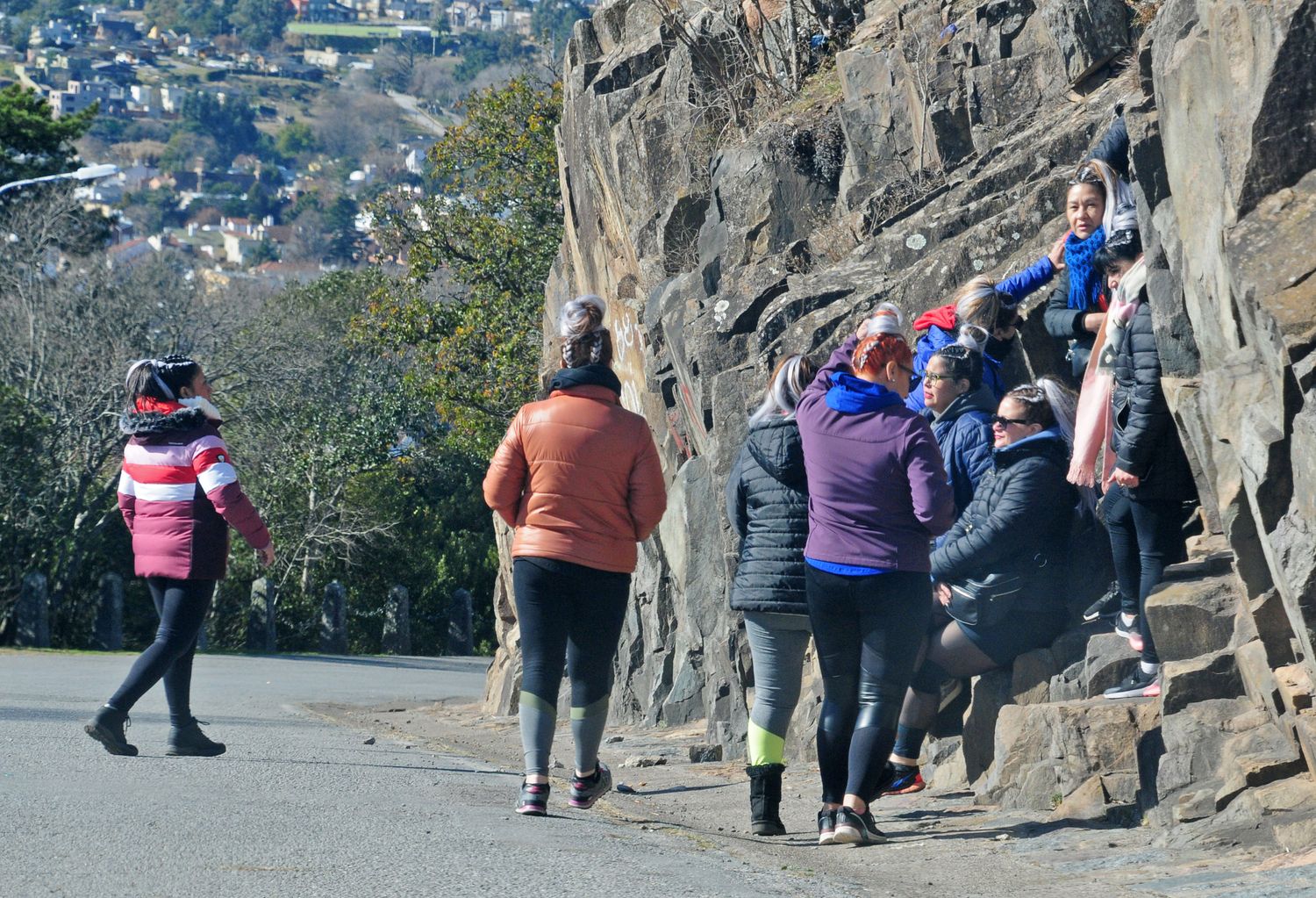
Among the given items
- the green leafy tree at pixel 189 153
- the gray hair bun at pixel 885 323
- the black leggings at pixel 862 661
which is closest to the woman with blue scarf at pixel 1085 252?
the gray hair bun at pixel 885 323

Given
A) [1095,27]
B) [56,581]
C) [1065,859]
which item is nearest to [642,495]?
[1065,859]

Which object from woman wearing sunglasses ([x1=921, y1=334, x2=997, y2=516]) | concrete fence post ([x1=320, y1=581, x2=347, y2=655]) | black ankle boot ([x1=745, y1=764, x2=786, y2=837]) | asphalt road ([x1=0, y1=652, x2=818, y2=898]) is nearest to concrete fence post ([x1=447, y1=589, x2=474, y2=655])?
concrete fence post ([x1=320, y1=581, x2=347, y2=655])

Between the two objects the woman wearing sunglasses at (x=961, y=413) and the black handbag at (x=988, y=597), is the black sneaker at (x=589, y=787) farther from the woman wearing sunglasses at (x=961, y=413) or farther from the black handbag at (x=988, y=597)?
the woman wearing sunglasses at (x=961, y=413)

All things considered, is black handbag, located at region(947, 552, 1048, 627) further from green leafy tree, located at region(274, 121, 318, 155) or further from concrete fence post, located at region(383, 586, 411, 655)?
green leafy tree, located at region(274, 121, 318, 155)

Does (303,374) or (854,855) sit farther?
(303,374)

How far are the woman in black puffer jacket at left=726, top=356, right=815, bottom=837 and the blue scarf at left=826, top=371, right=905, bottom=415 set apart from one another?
0.33 m

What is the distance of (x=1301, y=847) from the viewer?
5.05 meters

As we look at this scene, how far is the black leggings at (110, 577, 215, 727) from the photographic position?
7570 millimetres

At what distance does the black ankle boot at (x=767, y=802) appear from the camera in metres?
6.27

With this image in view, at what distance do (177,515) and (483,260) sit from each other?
886 inches

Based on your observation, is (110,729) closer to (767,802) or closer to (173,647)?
(173,647)

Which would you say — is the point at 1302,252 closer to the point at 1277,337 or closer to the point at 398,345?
the point at 1277,337

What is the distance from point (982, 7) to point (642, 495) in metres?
6.78

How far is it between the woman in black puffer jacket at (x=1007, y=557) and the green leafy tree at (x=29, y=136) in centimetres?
3635
